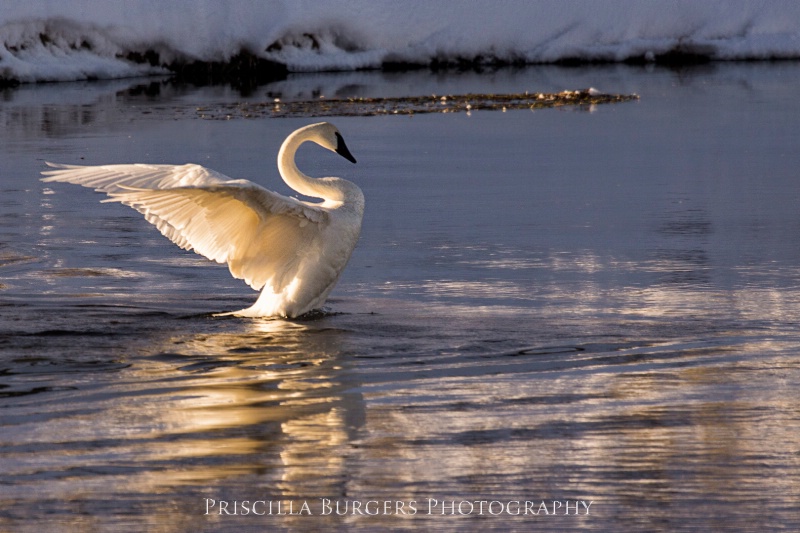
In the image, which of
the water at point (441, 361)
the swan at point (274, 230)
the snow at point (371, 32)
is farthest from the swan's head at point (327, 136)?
the snow at point (371, 32)

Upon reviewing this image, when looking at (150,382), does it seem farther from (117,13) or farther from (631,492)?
(117,13)

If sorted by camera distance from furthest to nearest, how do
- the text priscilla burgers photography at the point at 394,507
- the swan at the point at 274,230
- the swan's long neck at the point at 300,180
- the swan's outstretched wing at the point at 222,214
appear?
the swan's long neck at the point at 300,180
the swan at the point at 274,230
the swan's outstretched wing at the point at 222,214
the text priscilla burgers photography at the point at 394,507

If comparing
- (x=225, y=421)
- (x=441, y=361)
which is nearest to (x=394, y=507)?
(x=225, y=421)

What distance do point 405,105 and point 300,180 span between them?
12201 millimetres

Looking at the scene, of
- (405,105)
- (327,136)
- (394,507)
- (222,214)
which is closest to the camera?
(394,507)

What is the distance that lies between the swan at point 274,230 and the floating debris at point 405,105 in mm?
10467

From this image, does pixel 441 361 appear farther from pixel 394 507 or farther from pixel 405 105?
pixel 405 105

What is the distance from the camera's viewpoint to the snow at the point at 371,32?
27.8 m

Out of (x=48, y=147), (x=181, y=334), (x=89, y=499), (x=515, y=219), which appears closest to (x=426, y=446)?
(x=89, y=499)

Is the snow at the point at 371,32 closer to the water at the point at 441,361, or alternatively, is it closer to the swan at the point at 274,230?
the water at the point at 441,361

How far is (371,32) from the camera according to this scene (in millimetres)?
31516

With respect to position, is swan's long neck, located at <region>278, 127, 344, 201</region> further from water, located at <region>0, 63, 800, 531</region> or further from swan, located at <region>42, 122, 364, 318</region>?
water, located at <region>0, 63, 800, 531</region>

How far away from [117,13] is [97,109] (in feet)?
33.3

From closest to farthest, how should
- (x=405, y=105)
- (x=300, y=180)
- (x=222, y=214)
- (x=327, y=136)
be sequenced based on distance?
(x=222, y=214), (x=300, y=180), (x=327, y=136), (x=405, y=105)
